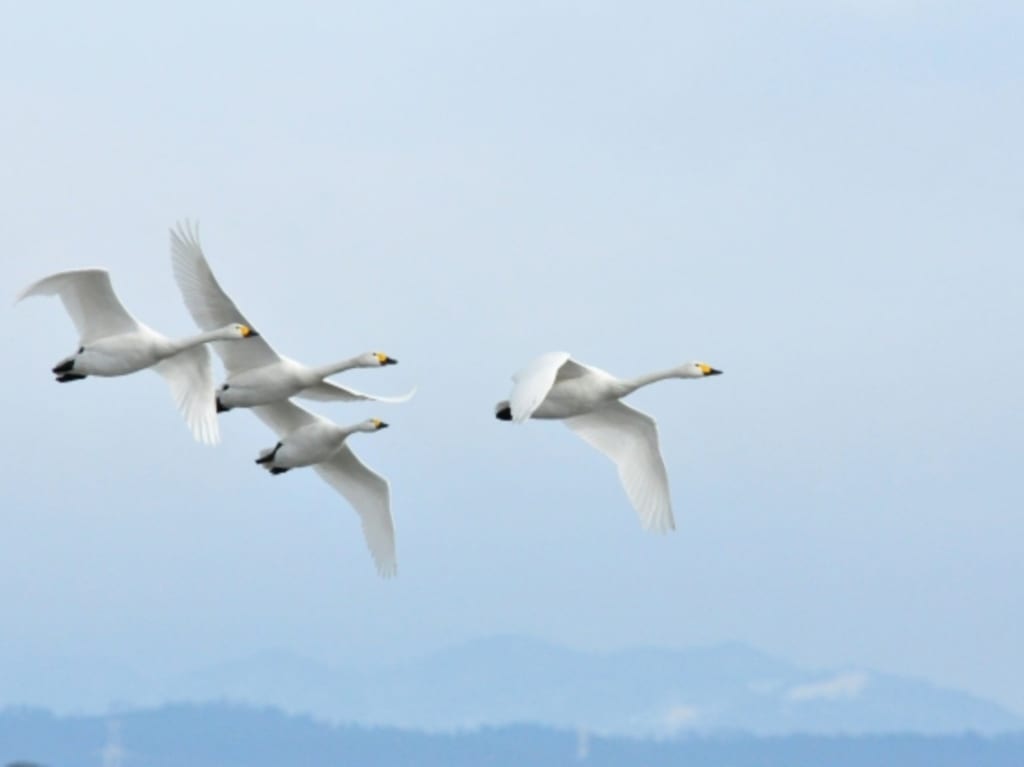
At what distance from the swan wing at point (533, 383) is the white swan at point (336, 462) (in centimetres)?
458

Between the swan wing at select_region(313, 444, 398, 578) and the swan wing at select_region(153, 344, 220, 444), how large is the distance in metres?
2.81

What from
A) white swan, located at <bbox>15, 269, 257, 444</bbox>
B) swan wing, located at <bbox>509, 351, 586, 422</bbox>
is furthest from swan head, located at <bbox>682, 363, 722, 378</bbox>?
white swan, located at <bbox>15, 269, 257, 444</bbox>

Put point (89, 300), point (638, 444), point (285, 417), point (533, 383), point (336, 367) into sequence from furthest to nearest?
1. point (285, 417)
2. point (638, 444)
3. point (336, 367)
4. point (89, 300)
5. point (533, 383)

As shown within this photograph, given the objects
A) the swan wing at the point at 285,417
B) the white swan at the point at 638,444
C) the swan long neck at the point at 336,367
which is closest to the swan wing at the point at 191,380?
the swan wing at the point at 285,417

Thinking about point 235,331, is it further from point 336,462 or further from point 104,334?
point 336,462

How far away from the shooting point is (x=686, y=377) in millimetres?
37625

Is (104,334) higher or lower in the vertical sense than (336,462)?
higher

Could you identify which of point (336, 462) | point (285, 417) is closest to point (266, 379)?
point (285, 417)

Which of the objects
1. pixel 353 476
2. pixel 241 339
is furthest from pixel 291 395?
pixel 353 476

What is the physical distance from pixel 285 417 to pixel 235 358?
2.11m

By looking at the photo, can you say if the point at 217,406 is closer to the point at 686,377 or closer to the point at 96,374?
the point at 96,374

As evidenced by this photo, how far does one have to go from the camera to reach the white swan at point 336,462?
3656 cm

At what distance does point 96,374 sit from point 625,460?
28.1 ft

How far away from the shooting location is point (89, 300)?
3466 centimetres
